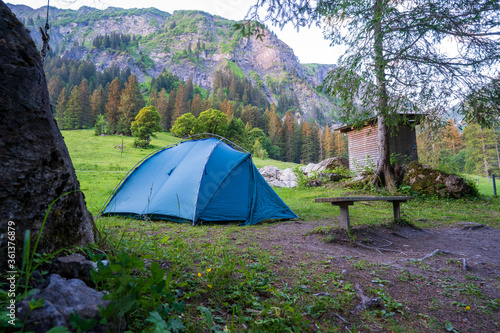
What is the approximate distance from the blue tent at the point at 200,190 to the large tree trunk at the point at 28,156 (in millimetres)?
3637

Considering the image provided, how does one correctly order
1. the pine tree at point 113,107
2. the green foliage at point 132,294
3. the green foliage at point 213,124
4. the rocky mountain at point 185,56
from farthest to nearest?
the rocky mountain at point 185,56
the pine tree at point 113,107
the green foliage at point 213,124
the green foliage at point 132,294

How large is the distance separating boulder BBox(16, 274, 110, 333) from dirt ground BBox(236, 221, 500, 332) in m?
1.58

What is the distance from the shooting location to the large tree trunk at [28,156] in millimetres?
1525

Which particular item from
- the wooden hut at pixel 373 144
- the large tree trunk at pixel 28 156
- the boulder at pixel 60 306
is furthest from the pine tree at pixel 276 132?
the boulder at pixel 60 306

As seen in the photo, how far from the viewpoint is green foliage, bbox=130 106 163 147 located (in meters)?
36.3

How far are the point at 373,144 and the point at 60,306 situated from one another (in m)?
19.1

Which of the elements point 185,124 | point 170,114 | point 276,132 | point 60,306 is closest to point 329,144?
point 276,132

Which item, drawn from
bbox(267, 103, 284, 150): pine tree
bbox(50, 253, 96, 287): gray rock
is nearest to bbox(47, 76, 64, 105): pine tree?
bbox(267, 103, 284, 150): pine tree

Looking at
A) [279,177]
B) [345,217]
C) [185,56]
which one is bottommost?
[345,217]

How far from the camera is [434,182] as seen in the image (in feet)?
32.8

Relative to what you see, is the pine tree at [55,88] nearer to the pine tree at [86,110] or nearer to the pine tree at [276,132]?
the pine tree at [86,110]

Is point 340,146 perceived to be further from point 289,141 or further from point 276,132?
point 276,132

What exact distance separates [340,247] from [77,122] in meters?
57.9

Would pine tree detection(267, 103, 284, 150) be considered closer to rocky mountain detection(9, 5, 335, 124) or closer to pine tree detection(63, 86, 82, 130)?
pine tree detection(63, 86, 82, 130)
